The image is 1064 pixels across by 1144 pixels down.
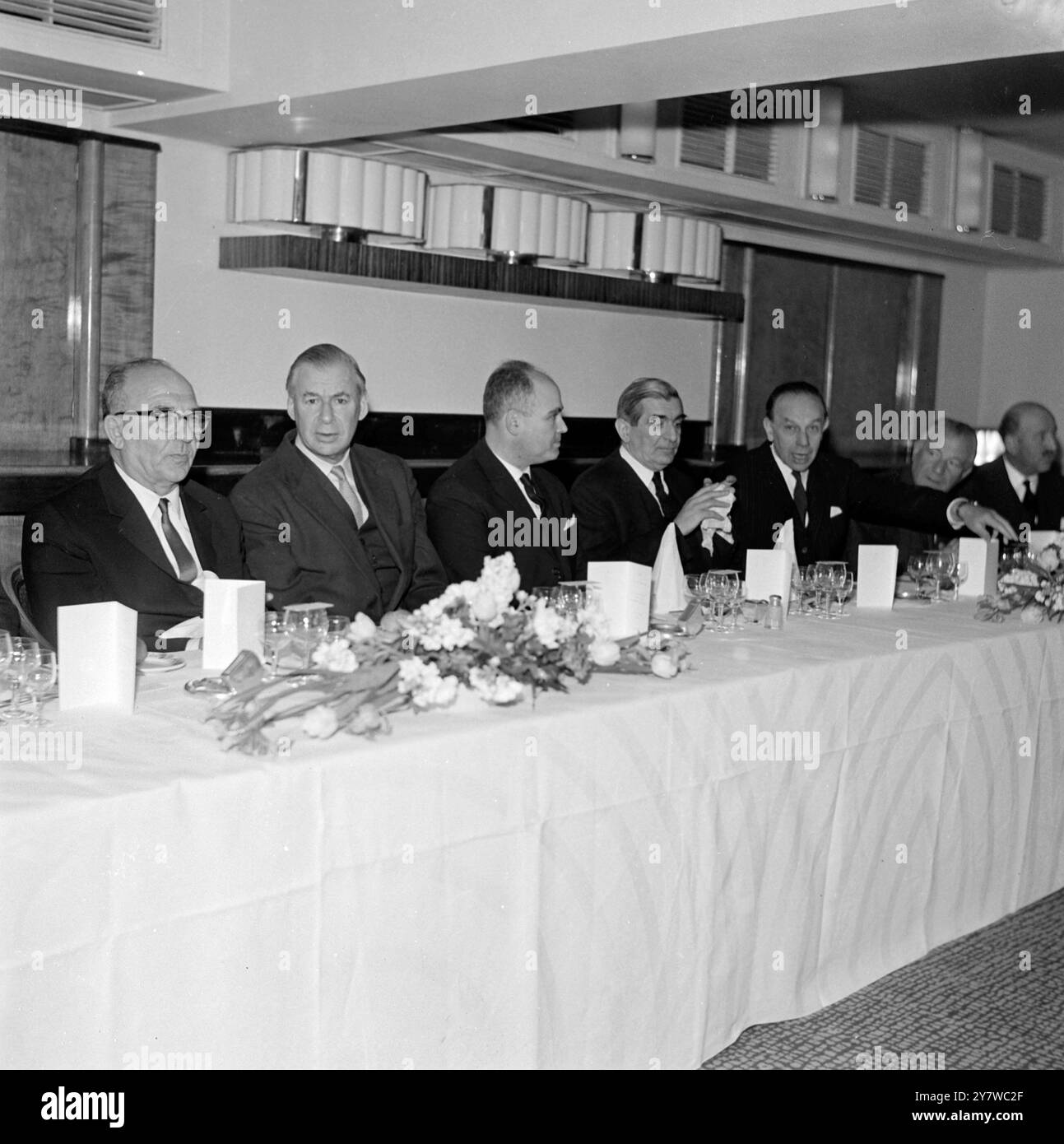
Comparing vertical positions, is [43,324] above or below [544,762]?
above

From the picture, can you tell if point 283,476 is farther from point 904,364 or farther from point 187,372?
point 904,364

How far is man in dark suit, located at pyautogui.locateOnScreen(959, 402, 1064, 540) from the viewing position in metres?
5.63

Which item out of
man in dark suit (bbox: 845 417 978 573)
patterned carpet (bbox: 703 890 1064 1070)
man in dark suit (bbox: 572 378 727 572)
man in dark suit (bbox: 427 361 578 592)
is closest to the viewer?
patterned carpet (bbox: 703 890 1064 1070)

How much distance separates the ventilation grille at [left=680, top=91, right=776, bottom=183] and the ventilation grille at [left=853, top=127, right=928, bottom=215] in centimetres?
73

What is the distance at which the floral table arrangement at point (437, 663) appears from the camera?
7.57ft

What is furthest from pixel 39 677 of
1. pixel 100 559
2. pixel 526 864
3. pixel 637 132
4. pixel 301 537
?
pixel 637 132

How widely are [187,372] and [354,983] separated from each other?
3121 millimetres

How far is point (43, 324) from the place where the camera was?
4562 mm

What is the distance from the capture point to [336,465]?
156 inches

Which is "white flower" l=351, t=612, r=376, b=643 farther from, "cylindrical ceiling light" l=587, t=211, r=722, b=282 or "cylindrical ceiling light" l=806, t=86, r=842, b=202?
"cylindrical ceiling light" l=806, t=86, r=842, b=202

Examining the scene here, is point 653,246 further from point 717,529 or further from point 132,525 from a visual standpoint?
point 132,525

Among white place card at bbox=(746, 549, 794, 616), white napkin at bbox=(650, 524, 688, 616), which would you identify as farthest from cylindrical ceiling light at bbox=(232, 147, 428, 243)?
white place card at bbox=(746, 549, 794, 616)
